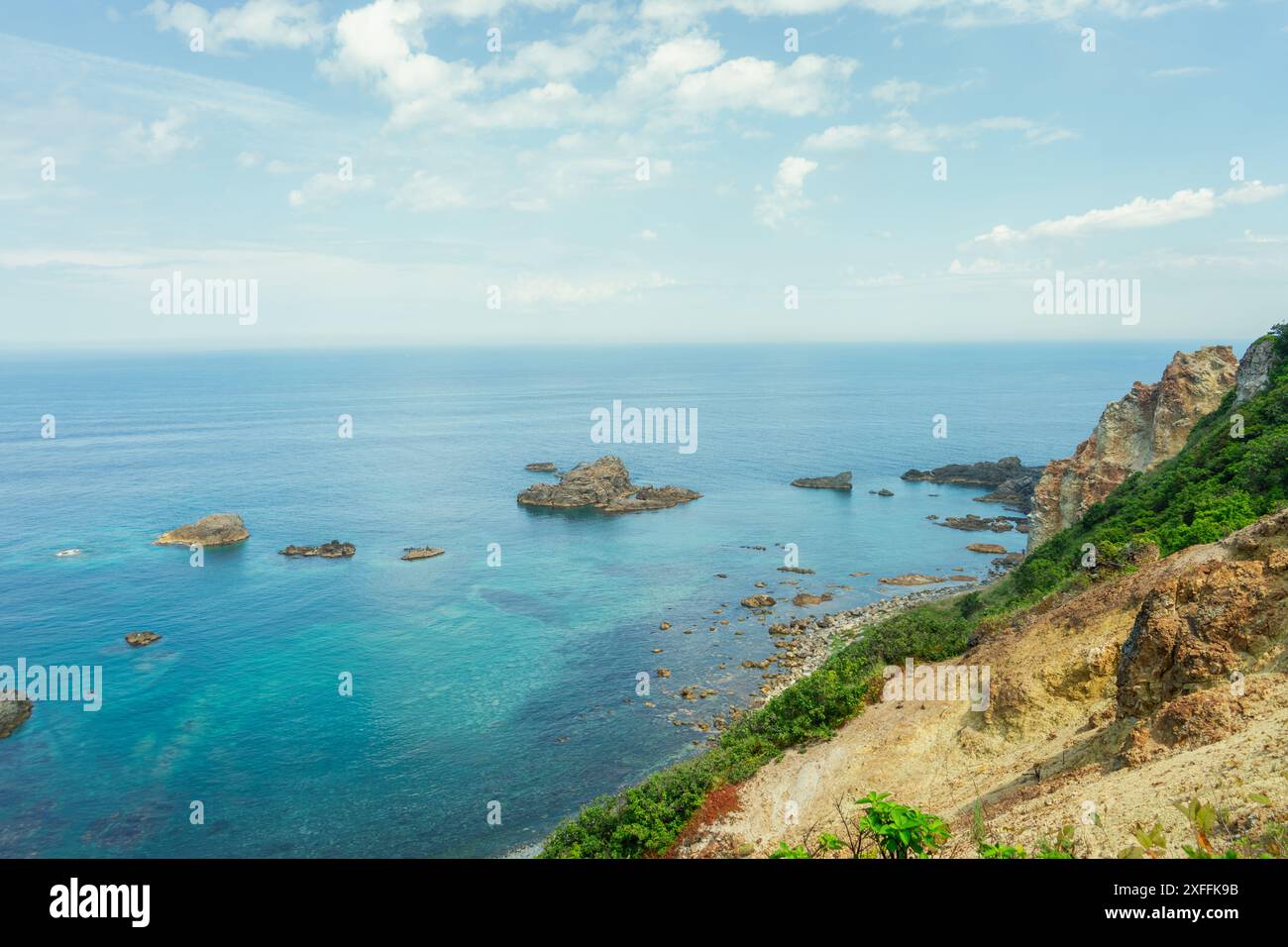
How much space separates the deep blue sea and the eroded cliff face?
16.3 meters

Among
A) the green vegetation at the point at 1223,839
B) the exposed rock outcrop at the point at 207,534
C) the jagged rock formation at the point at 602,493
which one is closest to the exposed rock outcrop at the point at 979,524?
the jagged rock formation at the point at 602,493

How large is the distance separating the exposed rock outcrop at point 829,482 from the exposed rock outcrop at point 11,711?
82.5 m

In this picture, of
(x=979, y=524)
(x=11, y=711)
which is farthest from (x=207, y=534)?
(x=979, y=524)

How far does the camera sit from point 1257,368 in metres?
42.4

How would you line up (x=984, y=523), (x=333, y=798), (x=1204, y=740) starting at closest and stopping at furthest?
(x=1204, y=740)
(x=333, y=798)
(x=984, y=523)

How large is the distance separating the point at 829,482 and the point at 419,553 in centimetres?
5508

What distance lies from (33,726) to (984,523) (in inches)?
3315

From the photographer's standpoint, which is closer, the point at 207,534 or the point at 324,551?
the point at 324,551

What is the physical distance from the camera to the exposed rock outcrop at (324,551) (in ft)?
238

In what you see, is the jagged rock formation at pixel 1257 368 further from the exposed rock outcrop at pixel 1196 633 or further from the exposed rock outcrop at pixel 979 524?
the exposed rock outcrop at pixel 979 524

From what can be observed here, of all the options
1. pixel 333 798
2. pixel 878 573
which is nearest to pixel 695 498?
pixel 878 573

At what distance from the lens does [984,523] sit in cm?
8506

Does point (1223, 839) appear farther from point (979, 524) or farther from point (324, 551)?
point (979, 524)
